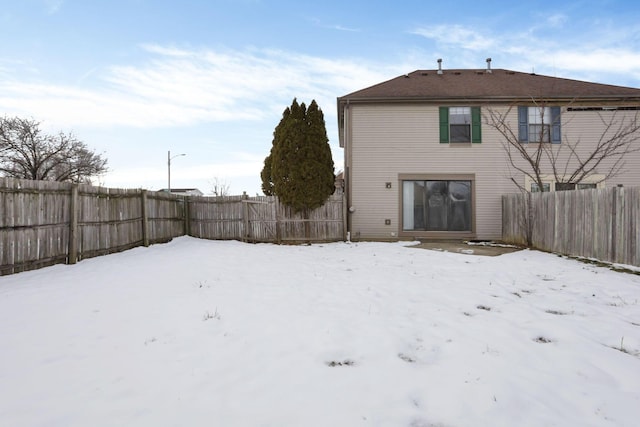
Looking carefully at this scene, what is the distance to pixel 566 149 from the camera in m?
13.4

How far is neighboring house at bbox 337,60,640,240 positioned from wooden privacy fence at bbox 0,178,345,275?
6.27ft

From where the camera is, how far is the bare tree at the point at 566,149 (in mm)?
13195

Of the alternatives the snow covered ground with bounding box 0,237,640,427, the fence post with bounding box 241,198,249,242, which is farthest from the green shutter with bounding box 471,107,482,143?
the fence post with bounding box 241,198,249,242

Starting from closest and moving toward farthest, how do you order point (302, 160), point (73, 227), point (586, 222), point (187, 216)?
point (73, 227), point (586, 222), point (302, 160), point (187, 216)

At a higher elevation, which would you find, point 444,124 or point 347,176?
point 444,124

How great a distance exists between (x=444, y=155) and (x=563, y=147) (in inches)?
180

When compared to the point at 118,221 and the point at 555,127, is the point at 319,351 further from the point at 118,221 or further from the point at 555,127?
the point at 555,127

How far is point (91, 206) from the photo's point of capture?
8727 mm

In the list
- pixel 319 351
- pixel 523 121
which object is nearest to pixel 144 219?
pixel 319 351

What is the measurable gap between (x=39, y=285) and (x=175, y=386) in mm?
4848

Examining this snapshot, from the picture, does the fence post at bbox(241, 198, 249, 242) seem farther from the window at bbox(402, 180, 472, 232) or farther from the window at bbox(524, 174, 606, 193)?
the window at bbox(524, 174, 606, 193)

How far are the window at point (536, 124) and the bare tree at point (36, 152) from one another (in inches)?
1105

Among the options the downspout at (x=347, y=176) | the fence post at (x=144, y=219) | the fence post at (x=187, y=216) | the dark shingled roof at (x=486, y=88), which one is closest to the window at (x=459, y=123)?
the dark shingled roof at (x=486, y=88)

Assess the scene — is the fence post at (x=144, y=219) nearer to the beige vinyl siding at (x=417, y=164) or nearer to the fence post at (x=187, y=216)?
the fence post at (x=187, y=216)
